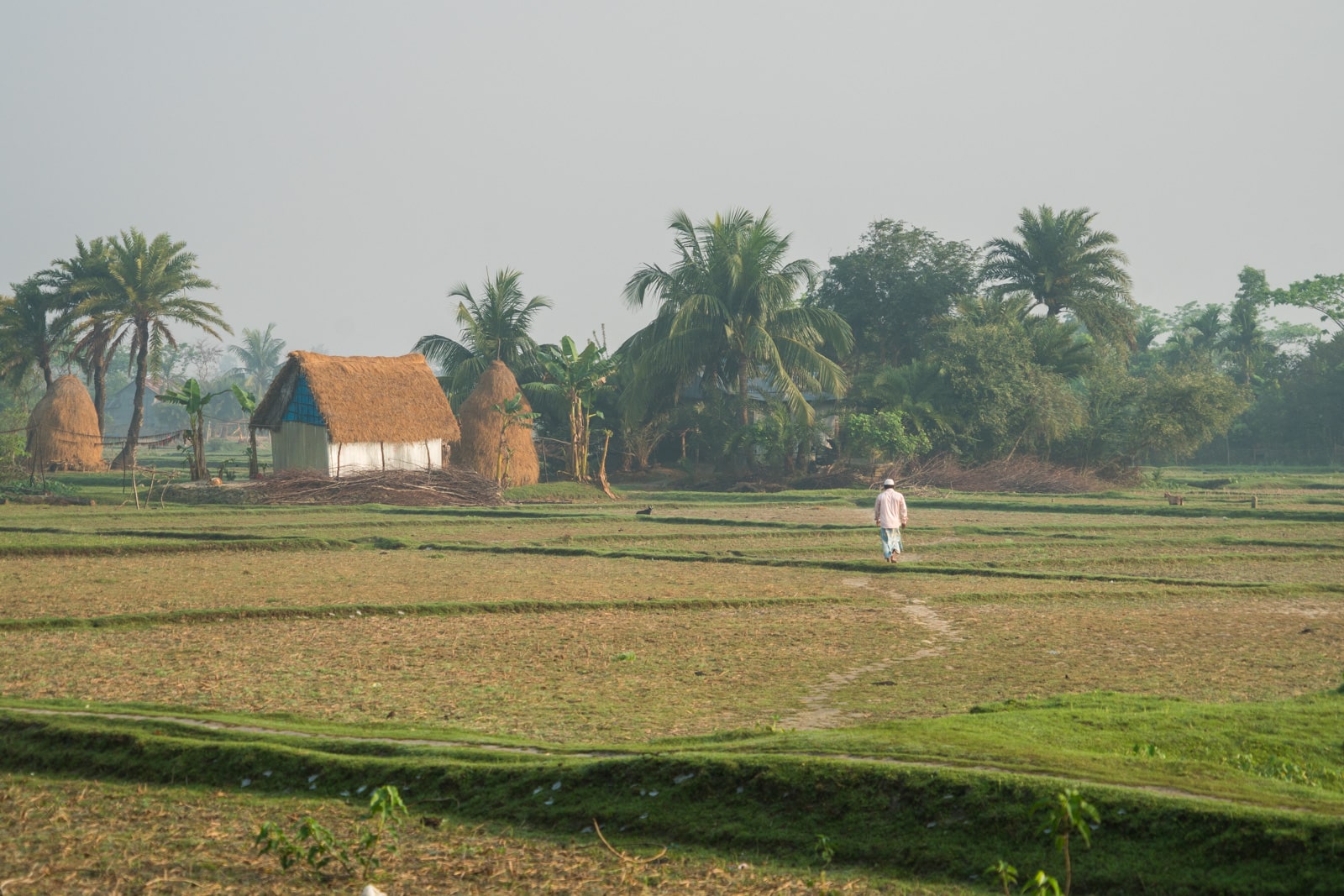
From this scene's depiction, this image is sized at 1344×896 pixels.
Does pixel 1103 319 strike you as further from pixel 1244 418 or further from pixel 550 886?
pixel 550 886

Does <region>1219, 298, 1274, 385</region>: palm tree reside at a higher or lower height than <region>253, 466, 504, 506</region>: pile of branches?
higher

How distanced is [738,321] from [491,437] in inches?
344

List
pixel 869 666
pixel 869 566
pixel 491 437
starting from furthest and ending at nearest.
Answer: pixel 491 437
pixel 869 566
pixel 869 666

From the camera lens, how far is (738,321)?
39.8 meters

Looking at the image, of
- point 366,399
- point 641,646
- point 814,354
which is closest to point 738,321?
point 814,354

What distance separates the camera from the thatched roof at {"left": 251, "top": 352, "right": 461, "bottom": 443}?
1364 inches

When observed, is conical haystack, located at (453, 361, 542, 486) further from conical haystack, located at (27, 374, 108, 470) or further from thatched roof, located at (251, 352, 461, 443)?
conical haystack, located at (27, 374, 108, 470)

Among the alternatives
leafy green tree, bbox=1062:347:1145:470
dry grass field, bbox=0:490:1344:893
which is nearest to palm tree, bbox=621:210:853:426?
leafy green tree, bbox=1062:347:1145:470

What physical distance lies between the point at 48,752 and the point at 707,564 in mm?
12521

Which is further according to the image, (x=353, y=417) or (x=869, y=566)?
(x=353, y=417)

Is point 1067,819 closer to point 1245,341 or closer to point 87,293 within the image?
point 87,293

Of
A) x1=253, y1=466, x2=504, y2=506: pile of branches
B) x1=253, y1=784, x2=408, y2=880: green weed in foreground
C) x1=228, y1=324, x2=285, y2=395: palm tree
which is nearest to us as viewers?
x1=253, y1=784, x2=408, y2=880: green weed in foreground

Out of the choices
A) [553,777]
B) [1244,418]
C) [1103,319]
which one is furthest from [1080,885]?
[1244,418]

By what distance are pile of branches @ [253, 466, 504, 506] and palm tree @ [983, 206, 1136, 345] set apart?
2277 centimetres
